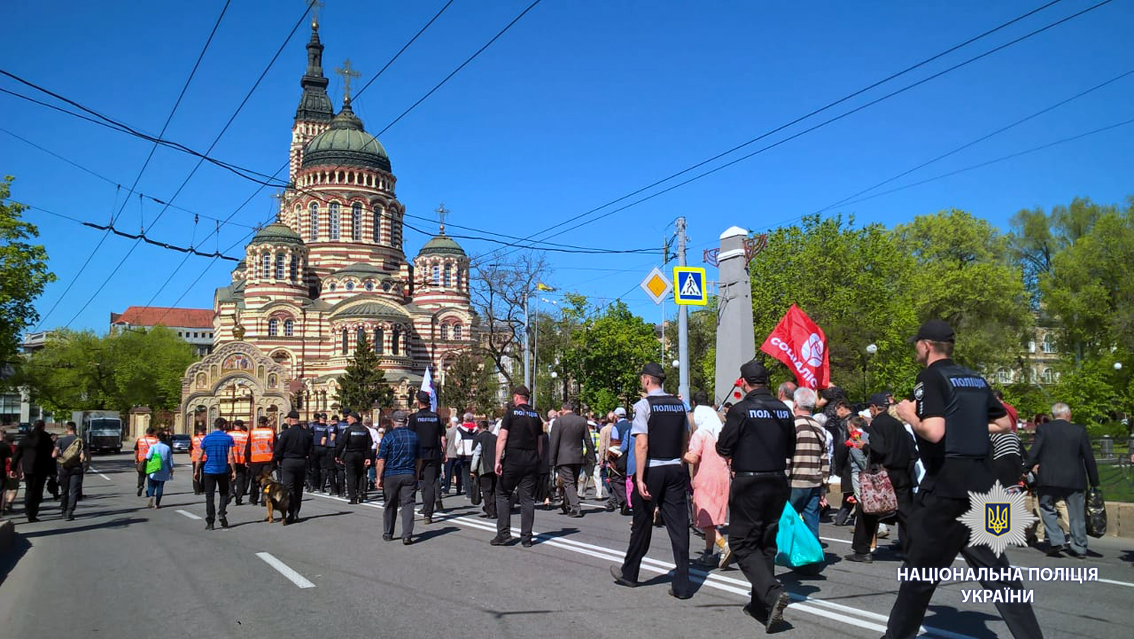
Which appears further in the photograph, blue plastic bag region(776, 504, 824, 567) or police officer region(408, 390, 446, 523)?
police officer region(408, 390, 446, 523)

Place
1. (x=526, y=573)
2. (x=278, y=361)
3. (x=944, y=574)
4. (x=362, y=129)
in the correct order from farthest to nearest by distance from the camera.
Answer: (x=362, y=129), (x=278, y=361), (x=526, y=573), (x=944, y=574)

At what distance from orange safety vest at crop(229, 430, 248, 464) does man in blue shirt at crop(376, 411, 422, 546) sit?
231 inches

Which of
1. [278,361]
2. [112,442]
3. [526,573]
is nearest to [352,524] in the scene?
[526,573]

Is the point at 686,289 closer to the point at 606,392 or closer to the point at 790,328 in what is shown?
the point at 790,328

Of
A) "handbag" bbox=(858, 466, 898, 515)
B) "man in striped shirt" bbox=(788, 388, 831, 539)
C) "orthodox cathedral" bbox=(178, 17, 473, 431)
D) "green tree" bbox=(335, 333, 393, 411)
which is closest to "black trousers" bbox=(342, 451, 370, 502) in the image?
"man in striped shirt" bbox=(788, 388, 831, 539)

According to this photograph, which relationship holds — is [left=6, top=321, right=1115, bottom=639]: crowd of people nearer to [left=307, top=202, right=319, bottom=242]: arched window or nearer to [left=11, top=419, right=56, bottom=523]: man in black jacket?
[left=11, top=419, right=56, bottom=523]: man in black jacket

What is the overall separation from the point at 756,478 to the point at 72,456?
14.9 m

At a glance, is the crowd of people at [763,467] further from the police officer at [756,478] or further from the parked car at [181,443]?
the parked car at [181,443]

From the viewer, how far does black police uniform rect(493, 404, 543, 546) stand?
1020cm

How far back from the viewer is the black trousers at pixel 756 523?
594 cm

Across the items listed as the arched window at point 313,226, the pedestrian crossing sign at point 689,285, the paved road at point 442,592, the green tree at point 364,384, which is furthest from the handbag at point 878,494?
the arched window at point 313,226

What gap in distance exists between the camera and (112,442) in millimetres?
54469

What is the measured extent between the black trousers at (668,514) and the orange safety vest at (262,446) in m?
9.15

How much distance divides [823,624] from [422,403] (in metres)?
7.39
